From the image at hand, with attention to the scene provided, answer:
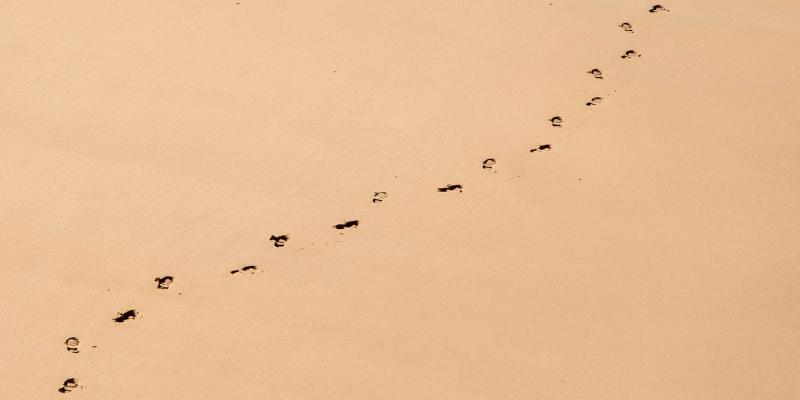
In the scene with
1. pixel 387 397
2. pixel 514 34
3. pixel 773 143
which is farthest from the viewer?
pixel 514 34

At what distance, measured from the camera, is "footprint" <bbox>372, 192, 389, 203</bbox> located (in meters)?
3.79

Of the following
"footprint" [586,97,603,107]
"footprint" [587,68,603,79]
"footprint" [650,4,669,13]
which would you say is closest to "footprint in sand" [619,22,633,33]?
"footprint" [650,4,669,13]

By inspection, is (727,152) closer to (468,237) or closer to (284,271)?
(468,237)

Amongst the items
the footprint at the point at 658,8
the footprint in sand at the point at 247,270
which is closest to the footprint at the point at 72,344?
the footprint in sand at the point at 247,270

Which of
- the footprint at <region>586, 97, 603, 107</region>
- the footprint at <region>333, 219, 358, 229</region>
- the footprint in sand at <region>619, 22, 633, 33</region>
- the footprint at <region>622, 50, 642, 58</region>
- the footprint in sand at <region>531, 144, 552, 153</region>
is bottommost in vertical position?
the footprint at <region>333, 219, 358, 229</region>

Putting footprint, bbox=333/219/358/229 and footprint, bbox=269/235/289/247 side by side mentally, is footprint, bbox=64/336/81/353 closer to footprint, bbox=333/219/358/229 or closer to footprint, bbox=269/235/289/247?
footprint, bbox=269/235/289/247

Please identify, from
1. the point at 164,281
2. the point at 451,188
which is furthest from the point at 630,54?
the point at 164,281

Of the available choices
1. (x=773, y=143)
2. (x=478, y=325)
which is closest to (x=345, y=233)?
(x=478, y=325)

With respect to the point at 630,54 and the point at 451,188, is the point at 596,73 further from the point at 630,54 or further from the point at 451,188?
the point at 451,188

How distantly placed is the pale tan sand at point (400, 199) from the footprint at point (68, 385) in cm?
2

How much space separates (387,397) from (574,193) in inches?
41.4

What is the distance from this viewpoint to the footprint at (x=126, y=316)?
11.1 feet

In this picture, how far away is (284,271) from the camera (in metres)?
3.54

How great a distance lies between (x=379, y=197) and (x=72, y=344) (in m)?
1.09
